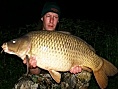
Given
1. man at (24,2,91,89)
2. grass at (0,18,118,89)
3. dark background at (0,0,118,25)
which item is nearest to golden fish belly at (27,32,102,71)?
man at (24,2,91,89)

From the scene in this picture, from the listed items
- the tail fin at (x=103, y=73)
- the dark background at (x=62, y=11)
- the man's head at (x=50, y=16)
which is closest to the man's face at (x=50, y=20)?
the man's head at (x=50, y=16)

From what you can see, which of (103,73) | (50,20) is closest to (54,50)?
(103,73)

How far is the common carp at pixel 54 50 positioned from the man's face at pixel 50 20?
62 centimetres

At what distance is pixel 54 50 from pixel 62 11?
957 centimetres

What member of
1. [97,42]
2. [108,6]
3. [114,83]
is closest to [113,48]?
[97,42]

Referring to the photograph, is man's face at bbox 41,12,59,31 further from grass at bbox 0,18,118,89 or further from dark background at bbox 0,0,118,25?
dark background at bbox 0,0,118,25

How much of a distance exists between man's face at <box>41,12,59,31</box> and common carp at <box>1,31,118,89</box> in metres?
0.62

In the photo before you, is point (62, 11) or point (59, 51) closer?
point (59, 51)

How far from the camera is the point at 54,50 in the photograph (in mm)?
2324

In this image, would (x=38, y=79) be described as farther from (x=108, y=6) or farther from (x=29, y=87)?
(x=108, y=6)

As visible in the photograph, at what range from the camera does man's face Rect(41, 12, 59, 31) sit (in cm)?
305

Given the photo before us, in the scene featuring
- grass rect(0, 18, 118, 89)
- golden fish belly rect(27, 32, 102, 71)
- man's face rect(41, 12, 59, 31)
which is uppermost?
man's face rect(41, 12, 59, 31)

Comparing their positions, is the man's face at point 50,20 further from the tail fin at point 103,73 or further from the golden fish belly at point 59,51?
the tail fin at point 103,73

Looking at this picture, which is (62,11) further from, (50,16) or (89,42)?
(50,16)
